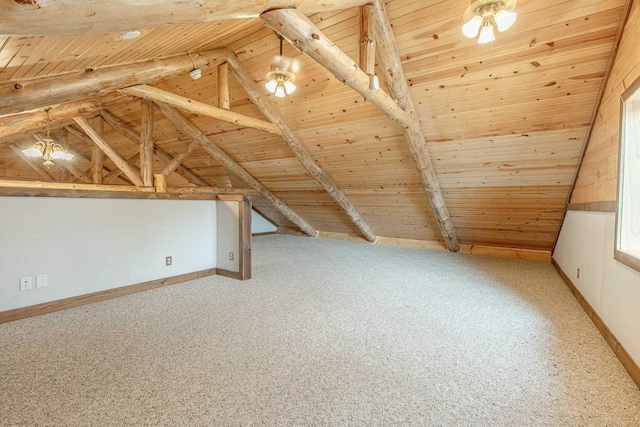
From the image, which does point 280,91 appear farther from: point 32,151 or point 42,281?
point 32,151

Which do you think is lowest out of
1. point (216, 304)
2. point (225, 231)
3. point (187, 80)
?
point (216, 304)

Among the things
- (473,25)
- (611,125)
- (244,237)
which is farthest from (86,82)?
(611,125)

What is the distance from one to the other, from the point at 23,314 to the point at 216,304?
144 cm

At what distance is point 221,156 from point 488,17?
4786 mm

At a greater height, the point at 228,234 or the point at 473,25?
the point at 473,25

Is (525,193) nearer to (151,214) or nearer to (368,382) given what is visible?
(368,382)

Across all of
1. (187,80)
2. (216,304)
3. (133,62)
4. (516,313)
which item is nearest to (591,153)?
(516,313)

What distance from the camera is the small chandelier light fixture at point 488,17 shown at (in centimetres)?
181

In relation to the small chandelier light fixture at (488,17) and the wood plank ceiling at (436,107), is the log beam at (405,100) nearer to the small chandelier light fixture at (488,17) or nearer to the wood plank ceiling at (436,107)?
the wood plank ceiling at (436,107)

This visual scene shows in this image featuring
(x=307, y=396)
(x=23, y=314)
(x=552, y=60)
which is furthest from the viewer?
(x=552, y=60)

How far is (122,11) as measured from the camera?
1.20 meters

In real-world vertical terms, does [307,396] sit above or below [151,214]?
below

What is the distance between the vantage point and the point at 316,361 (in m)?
1.79

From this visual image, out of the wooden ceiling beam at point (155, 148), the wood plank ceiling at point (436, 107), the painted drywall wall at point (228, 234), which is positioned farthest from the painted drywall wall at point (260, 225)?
the painted drywall wall at point (228, 234)
